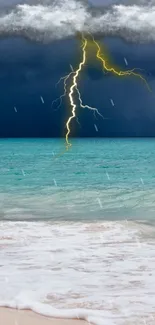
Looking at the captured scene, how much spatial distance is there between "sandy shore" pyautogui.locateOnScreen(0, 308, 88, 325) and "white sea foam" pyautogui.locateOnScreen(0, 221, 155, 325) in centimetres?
11

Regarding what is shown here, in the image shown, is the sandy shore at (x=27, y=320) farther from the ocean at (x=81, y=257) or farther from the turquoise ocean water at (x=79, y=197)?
the turquoise ocean water at (x=79, y=197)

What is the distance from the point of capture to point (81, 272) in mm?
7055

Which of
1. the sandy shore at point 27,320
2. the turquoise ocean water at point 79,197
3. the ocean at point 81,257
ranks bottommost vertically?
the turquoise ocean water at point 79,197

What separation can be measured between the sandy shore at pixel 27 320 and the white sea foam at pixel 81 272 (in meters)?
0.11

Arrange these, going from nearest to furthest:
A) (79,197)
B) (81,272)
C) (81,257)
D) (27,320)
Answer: (27,320) < (81,272) < (81,257) < (79,197)

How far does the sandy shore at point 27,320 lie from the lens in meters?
4.93

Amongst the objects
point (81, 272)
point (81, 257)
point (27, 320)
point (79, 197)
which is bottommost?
point (79, 197)

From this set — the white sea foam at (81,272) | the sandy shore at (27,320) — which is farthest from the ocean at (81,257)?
the sandy shore at (27,320)

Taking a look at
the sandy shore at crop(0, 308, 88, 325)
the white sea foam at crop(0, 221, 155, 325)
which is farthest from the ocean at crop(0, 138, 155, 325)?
the sandy shore at crop(0, 308, 88, 325)

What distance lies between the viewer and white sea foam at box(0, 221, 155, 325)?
546 cm

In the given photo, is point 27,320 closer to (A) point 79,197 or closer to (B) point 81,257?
(B) point 81,257

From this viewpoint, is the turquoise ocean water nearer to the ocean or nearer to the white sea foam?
the ocean

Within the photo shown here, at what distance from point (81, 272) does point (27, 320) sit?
212cm

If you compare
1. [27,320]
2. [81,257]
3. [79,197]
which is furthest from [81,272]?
[79,197]
